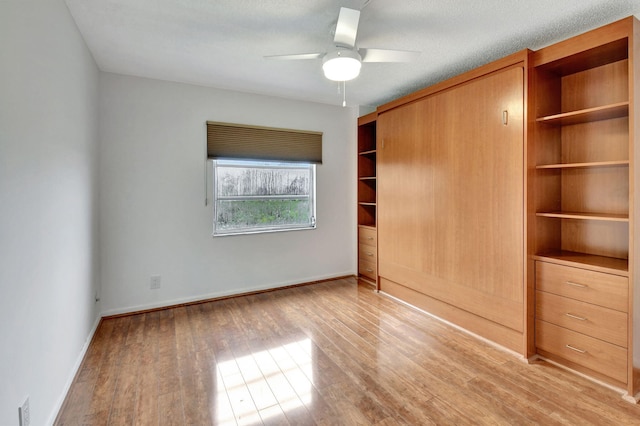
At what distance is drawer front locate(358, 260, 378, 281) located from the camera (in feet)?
13.6

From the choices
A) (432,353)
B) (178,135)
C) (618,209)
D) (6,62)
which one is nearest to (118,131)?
(178,135)

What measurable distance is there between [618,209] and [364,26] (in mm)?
2316

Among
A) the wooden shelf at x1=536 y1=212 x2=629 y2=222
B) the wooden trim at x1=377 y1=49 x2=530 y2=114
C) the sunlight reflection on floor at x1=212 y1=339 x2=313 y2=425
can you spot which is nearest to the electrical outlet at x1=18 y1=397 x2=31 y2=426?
the sunlight reflection on floor at x1=212 y1=339 x2=313 y2=425

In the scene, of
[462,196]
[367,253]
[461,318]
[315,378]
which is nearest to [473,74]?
[462,196]

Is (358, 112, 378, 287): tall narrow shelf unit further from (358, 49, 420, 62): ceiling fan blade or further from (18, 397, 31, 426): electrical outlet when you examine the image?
(18, 397, 31, 426): electrical outlet

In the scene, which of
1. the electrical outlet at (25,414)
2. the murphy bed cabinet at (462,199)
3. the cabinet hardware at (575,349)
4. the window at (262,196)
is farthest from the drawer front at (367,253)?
the electrical outlet at (25,414)

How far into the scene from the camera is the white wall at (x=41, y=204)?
1.27 m

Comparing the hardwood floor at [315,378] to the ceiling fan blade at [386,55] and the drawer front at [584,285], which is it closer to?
the drawer front at [584,285]

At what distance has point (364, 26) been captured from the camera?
226 centimetres

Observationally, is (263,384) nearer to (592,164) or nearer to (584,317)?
(584,317)

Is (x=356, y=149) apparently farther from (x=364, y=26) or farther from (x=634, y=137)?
(x=634, y=137)

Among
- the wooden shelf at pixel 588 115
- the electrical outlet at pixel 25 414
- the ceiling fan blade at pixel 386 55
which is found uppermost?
the ceiling fan blade at pixel 386 55

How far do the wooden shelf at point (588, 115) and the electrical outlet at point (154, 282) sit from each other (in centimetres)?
387

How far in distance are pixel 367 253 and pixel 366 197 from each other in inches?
32.4
